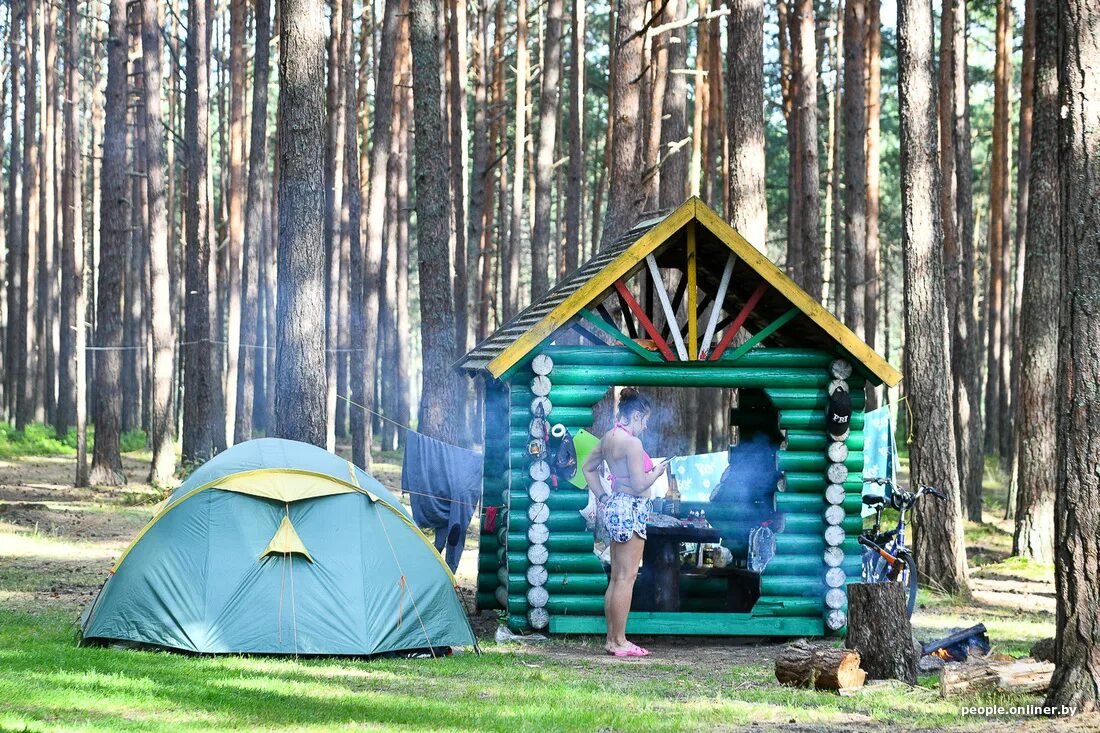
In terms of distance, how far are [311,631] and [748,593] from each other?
4414mm

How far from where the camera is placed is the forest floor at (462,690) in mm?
6074

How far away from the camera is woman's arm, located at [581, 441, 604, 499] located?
8.88 m

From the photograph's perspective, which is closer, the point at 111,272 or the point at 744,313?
the point at 744,313

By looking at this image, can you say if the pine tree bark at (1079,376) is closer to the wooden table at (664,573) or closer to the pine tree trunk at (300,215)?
the wooden table at (664,573)

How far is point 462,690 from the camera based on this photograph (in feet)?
23.1

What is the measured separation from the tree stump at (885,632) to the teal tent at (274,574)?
2857 millimetres

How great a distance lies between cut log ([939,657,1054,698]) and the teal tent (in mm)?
3413

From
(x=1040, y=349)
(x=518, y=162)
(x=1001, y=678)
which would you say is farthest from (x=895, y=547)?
(x=518, y=162)

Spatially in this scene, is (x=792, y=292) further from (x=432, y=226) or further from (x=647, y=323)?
(x=432, y=226)

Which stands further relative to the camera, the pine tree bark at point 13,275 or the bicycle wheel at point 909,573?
the pine tree bark at point 13,275

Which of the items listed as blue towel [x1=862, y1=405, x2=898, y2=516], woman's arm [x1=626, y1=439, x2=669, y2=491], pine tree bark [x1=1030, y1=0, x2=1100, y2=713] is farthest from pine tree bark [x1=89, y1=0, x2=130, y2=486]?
pine tree bark [x1=1030, y1=0, x2=1100, y2=713]

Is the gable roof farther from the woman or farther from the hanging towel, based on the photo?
the hanging towel

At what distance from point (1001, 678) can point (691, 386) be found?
3157 millimetres

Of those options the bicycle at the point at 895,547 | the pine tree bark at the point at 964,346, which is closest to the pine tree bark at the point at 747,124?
the bicycle at the point at 895,547
